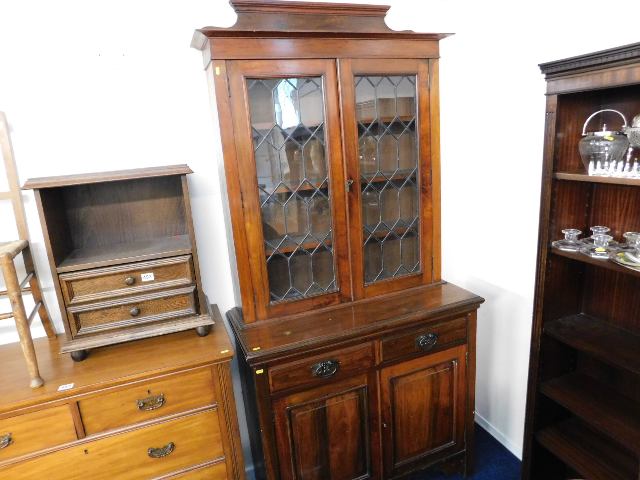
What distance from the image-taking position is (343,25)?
1.58 metres

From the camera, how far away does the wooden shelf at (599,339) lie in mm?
1386

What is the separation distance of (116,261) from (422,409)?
1329 mm

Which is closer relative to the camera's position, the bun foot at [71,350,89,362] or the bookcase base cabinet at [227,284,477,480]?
the bun foot at [71,350,89,362]

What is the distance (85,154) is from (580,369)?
2115 mm

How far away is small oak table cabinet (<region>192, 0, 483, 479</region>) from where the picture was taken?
1.51 m

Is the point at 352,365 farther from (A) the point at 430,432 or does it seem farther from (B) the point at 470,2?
(B) the point at 470,2

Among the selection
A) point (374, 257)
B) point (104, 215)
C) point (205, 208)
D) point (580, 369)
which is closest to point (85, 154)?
point (104, 215)

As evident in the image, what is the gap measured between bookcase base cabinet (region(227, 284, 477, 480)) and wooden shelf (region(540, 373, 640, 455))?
0.34 metres

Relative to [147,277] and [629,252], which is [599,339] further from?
[147,277]

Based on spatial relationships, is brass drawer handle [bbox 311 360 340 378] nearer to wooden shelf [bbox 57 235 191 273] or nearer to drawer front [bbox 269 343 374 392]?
drawer front [bbox 269 343 374 392]

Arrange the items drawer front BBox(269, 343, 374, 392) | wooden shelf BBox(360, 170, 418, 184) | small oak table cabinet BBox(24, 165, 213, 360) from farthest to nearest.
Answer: wooden shelf BBox(360, 170, 418, 184), drawer front BBox(269, 343, 374, 392), small oak table cabinet BBox(24, 165, 213, 360)

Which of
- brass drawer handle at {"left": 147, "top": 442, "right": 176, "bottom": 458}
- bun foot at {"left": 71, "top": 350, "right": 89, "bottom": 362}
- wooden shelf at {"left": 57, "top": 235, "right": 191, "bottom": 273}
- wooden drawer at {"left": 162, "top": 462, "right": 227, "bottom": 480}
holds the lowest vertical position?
wooden drawer at {"left": 162, "top": 462, "right": 227, "bottom": 480}

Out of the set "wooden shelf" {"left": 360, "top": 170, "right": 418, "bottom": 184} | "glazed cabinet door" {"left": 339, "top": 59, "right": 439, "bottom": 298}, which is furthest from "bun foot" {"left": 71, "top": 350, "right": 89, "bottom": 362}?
"wooden shelf" {"left": 360, "top": 170, "right": 418, "bottom": 184}

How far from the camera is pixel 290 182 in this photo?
1628 mm
